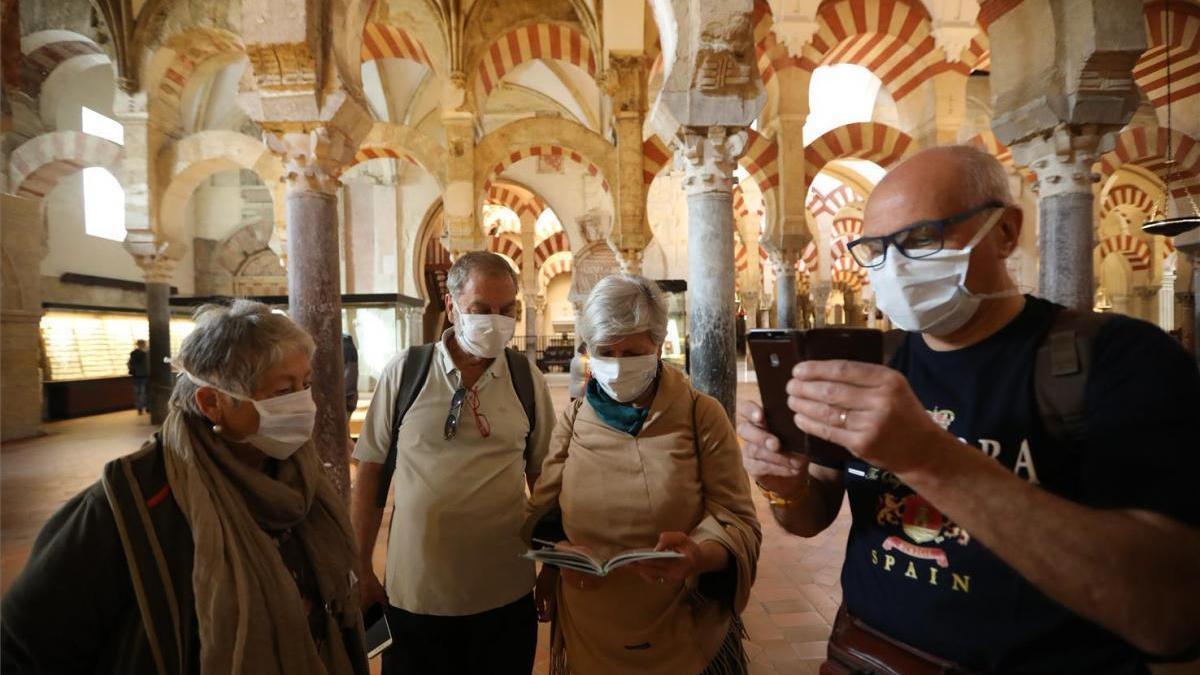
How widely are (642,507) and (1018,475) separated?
813 mm

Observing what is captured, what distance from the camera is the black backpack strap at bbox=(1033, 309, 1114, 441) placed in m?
0.84

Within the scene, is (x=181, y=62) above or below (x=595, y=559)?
above

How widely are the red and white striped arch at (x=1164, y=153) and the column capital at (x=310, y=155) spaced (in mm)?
12013

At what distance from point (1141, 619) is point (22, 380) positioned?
12274mm

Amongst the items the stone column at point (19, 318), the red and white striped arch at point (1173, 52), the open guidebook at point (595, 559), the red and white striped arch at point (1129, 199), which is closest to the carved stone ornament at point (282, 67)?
the open guidebook at point (595, 559)

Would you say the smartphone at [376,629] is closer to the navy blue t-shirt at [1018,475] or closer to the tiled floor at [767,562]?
the tiled floor at [767,562]

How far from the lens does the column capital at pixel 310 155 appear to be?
14.0 feet

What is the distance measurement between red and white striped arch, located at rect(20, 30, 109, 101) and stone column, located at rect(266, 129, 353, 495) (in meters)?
8.35

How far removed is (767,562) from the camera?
371cm

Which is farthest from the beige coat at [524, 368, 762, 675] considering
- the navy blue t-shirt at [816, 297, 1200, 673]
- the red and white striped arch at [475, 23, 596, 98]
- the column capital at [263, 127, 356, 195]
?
the red and white striped arch at [475, 23, 596, 98]

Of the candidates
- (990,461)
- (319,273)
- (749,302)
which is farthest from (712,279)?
(749,302)

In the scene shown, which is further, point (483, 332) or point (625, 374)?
point (483, 332)

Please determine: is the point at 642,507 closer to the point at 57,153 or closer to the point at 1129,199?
the point at 57,153

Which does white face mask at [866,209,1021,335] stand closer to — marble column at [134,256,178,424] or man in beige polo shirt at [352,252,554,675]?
man in beige polo shirt at [352,252,554,675]
